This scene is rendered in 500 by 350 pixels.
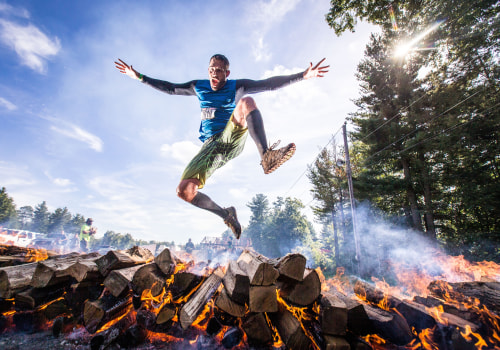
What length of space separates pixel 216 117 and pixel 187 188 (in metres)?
1.06

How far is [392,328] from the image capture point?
1970mm

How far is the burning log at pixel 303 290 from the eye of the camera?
7.04 feet

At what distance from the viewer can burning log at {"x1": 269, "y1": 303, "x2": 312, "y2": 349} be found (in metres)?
1.85

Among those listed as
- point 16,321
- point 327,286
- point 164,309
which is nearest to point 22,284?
point 16,321

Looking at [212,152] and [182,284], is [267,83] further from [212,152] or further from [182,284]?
[182,284]

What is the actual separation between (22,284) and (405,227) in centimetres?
2046

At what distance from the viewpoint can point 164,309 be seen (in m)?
2.24

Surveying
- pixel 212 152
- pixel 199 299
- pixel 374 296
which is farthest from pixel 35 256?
pixel 374 296

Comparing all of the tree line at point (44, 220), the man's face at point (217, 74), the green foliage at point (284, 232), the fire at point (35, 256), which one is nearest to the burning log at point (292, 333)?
the man's face at point (217, 74)

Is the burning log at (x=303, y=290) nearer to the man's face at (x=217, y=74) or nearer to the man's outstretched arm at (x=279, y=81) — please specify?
the man's outstretched arm at (x=279, y=81)

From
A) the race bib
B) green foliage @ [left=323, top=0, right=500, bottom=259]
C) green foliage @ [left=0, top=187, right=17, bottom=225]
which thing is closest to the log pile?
the race bib

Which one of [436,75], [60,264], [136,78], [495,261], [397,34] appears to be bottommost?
[495,261]

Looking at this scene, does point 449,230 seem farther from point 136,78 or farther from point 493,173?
point 136,78

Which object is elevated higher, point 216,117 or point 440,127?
point 440,127
